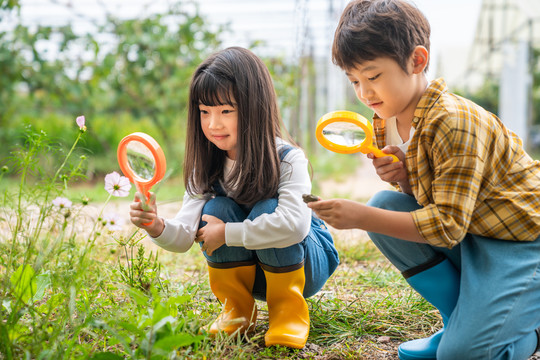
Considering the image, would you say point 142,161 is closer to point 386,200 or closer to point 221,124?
point 221,124

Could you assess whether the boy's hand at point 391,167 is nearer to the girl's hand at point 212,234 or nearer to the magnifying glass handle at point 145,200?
the girl's hand at point 212,234

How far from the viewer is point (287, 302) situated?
1.47m

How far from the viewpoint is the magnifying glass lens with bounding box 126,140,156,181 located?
4.72 ft

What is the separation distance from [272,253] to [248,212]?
202 mm

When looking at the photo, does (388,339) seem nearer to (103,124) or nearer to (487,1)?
(103,124)

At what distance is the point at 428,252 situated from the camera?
1.38 m

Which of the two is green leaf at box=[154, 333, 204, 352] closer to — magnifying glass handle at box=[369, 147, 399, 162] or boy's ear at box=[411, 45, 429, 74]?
magnifying glass handle at box=[369, 147, 399, 162]

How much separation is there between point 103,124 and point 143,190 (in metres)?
5.69

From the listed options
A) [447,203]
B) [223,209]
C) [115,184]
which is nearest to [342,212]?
[447,203]

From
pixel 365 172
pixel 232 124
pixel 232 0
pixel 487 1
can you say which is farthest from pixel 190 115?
pixel 487 1

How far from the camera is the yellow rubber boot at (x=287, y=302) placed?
4.70 feet

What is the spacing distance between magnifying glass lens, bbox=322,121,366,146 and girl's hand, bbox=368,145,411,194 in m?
0.06

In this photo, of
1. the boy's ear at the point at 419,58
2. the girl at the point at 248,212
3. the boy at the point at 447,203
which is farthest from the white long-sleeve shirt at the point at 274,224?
the boy's ear at the point at 419,58

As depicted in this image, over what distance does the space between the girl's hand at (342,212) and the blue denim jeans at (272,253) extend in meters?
0.27
